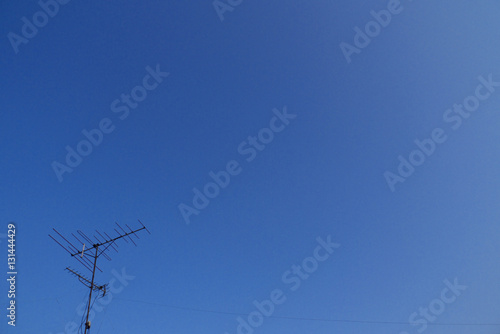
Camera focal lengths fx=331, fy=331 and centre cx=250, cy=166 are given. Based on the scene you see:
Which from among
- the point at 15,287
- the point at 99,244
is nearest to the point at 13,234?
the point at 15,287

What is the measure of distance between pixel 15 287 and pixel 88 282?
292 centimetres

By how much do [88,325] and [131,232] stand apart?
4404mm

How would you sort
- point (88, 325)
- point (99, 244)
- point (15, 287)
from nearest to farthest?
point (88, 325) → point (15, 287) → point (99, 244)

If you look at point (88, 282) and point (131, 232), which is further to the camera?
point (131, 232)

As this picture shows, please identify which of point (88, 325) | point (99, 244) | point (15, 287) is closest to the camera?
point (88, 325)

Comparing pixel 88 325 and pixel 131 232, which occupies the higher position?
pixel 131 232

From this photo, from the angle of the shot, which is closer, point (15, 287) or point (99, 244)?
point (15, 287)

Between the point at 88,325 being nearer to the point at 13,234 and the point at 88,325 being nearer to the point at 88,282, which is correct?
the point at 88,282

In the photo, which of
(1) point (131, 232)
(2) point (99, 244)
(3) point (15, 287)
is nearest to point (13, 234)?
(3) point (15, 287)

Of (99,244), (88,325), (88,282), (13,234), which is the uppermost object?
(13,234)

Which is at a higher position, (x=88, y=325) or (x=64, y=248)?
(x=64, y=248)

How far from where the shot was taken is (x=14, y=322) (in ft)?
46.9

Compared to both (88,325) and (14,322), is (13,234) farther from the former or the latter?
(88,325)

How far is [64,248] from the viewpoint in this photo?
14.8 metres
